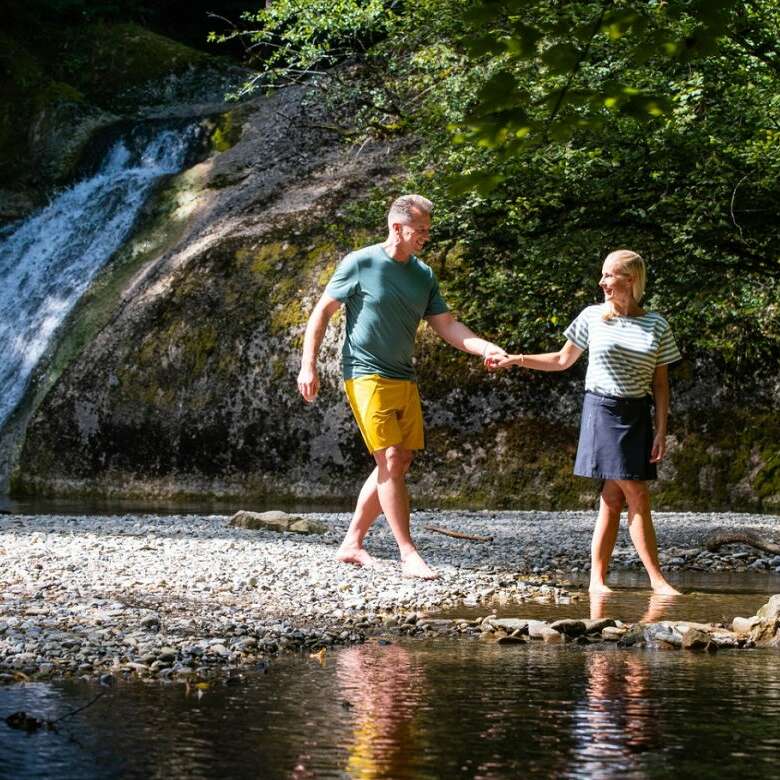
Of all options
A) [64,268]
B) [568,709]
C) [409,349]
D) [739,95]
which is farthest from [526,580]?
[64,268]

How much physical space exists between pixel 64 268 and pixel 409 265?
16521mm

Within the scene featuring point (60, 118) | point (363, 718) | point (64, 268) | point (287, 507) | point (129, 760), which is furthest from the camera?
point (60, 118)

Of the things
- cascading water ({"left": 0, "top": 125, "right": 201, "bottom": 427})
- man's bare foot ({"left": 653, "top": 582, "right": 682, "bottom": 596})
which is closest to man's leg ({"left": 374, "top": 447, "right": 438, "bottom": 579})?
man's bare foot ({"left": 653, "top": 582, "right": 682, "bottom": 596})

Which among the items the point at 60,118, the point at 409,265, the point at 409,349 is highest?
the point at 60,118

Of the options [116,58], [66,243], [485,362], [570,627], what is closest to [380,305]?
[485,362]

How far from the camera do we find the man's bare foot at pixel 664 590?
7730 mm

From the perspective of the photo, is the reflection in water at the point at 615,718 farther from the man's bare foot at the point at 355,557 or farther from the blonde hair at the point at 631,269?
the man's bare foot at the point at 355,557

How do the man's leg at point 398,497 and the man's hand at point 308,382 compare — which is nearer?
the man's hand at point 308,382

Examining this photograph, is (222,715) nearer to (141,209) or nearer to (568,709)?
(568,709)

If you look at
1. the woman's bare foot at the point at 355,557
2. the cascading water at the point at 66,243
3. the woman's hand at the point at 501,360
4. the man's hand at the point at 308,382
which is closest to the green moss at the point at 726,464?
the woman's bare foot at the point at 355,557

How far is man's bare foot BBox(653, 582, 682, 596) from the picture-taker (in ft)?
25.4

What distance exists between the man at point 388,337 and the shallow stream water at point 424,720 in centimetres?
229

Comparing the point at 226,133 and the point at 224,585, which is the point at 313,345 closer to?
the point at 224,585

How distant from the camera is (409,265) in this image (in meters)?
7.89
